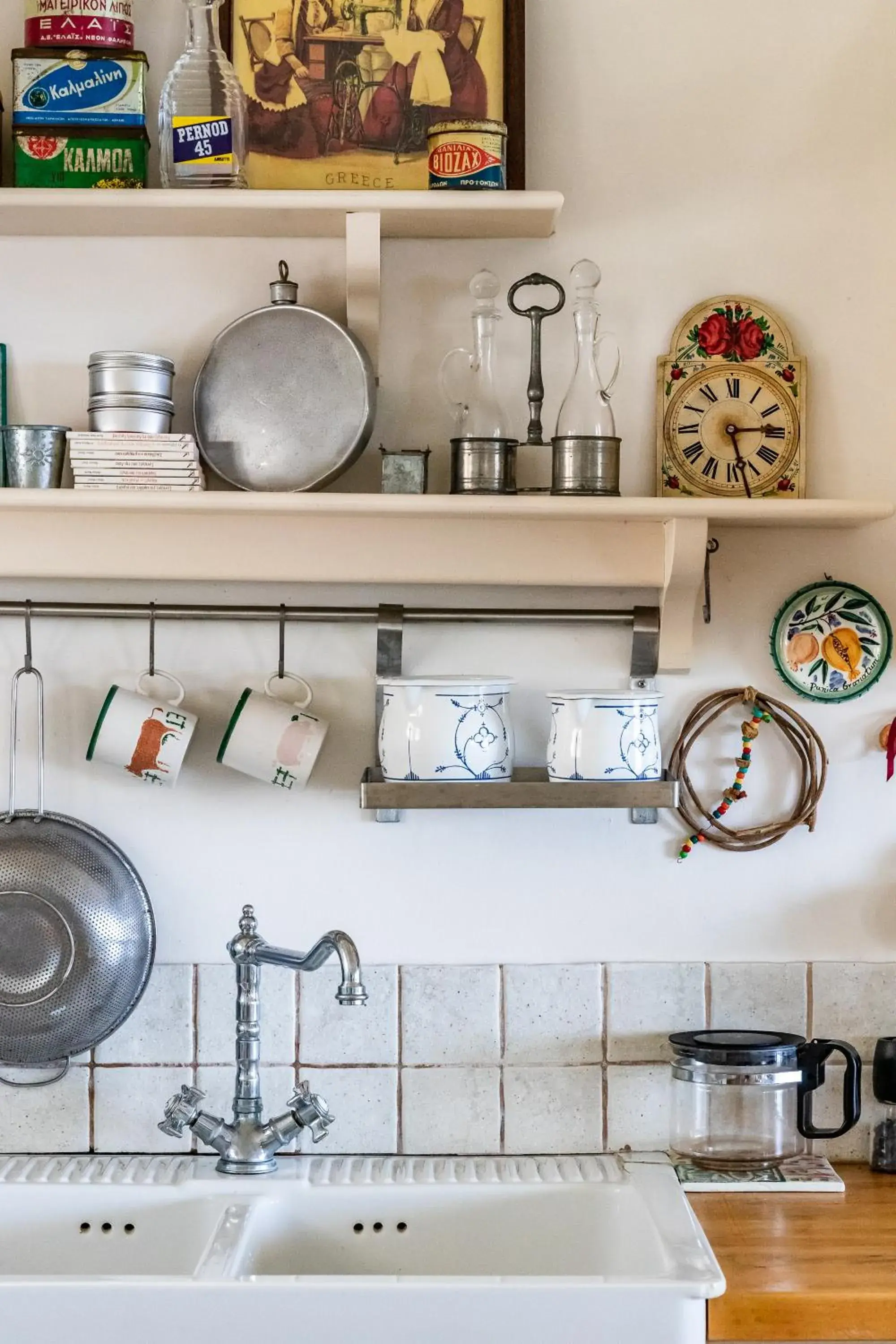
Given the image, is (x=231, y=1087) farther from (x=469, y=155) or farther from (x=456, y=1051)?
(x=469, y=155)

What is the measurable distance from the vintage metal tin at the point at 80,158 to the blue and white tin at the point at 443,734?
2.20 ft

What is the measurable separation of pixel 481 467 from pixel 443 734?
30cm

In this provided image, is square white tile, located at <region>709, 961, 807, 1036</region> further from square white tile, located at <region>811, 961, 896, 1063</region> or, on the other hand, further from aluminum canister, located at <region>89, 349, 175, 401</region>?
aluminum canister, located at <region>89, 349, 175, 401</region>

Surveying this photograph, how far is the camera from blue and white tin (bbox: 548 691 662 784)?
1.51 metres

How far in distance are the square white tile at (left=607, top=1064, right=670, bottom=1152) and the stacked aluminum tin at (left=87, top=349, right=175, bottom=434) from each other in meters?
0.95

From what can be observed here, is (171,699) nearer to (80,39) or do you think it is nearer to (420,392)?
(420,392)

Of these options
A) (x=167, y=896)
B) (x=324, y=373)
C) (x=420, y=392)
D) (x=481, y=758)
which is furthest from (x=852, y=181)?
(x=167, y=896)

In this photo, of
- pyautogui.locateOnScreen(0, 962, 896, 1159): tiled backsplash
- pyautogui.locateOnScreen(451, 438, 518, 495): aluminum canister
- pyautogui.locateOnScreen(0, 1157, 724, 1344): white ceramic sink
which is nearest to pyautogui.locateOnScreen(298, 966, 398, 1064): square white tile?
pyautogui.locateOnScreen(0, 962, 896, 1159): tiled backsplash

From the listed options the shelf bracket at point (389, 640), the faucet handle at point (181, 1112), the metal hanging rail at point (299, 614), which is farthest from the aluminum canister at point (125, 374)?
the faucet handle at point (181, 1112)

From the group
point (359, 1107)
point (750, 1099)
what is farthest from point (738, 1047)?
point (359, 1107)

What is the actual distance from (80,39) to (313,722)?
2.70 feet

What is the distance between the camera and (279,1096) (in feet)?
5.42

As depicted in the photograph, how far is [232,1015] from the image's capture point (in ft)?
5.44

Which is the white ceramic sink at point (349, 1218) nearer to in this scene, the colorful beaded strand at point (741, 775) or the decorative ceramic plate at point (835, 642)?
the colorful beaded strand at point (741, 775)
